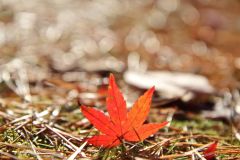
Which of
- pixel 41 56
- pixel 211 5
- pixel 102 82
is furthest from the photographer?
pixel 211 5

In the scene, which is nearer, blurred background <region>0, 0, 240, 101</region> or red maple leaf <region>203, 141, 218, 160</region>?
red maple leaf <region>203, 141, 218, 160</region>

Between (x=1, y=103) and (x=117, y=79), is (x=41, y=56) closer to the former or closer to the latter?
(x=117, y=79)

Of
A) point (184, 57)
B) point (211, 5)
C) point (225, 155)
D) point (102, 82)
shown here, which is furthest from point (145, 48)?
point (225, 155)

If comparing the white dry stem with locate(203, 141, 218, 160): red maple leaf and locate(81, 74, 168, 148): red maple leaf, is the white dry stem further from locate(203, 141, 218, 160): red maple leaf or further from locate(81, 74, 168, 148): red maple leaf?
locate(203, 141, 218, 160): red maple leaf

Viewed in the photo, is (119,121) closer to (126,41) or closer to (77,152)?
(77,152)

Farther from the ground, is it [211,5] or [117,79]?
[211,5]

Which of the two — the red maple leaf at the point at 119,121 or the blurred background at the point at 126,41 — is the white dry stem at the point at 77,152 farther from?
the blurred background at the point at 126,41

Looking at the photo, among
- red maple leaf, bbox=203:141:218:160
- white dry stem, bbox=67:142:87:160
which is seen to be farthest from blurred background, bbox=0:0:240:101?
red maple leaf, bbox=203:141:218:160

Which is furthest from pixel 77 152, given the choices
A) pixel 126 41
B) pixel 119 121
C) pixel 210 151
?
pixel 126 41

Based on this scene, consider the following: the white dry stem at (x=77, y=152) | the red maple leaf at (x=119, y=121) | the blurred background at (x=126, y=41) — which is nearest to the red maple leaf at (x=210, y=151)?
the red maple leaf at (x=119, y=121)
